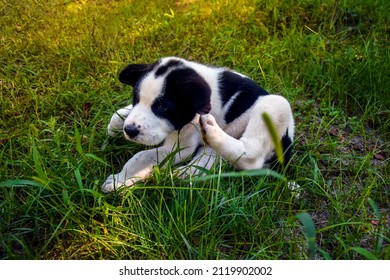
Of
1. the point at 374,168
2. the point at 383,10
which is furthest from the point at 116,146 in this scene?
the point at 383,10

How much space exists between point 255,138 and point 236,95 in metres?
0.32

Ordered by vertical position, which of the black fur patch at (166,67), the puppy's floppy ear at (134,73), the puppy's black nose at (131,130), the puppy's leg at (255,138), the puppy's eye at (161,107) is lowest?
the puppy's leg at (255,138)

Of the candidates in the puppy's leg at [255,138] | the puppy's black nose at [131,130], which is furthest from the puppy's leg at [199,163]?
the puppy's black nose at [131,130]

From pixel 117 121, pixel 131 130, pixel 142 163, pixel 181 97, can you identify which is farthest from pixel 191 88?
pixel 117 121

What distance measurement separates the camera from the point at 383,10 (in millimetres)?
4797

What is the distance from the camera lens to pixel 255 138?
2.70 metres

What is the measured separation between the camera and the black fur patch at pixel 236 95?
9.24 feet

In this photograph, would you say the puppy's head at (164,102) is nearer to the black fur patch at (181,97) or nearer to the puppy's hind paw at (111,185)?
the black fur patch at (181,97)

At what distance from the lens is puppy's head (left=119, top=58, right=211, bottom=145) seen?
2.51m

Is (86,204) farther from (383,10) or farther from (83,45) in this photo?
(383,10)

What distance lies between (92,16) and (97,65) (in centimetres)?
94

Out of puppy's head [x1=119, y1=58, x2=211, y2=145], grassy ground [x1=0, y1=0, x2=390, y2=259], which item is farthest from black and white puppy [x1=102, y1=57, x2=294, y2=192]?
grassy ground [x1=0, y1=0, x2=390, y2=259]

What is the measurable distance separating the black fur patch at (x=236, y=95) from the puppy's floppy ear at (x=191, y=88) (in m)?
0.28
